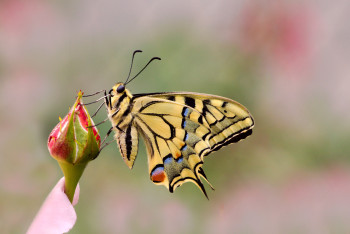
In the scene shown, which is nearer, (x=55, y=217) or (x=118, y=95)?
(x=55, y=217)

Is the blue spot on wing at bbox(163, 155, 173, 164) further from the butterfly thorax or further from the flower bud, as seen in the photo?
the flower bud

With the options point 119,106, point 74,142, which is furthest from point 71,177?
point 119,106

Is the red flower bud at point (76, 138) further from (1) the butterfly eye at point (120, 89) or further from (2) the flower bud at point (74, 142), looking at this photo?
(1) the butterfly eye at point (120, 89)

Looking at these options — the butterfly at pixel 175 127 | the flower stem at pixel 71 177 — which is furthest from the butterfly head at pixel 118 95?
the flower stem at pixel 71 177

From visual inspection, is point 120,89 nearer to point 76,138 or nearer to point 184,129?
point 184,129

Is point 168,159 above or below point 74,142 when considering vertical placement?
below

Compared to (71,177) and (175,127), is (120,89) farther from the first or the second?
(71,177)
